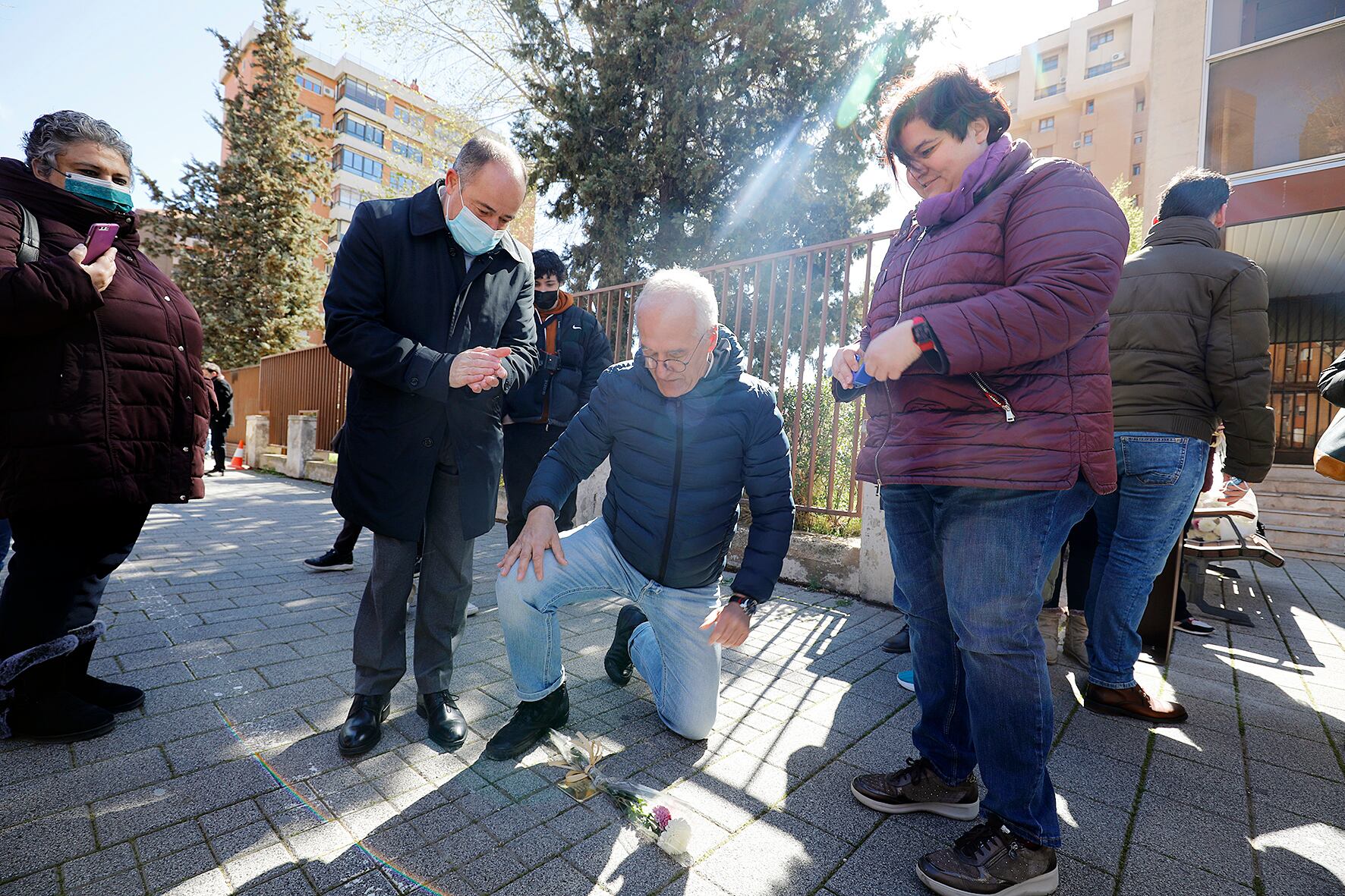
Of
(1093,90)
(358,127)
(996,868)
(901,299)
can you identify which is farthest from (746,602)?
(358,127)

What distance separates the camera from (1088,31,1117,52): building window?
36406mm

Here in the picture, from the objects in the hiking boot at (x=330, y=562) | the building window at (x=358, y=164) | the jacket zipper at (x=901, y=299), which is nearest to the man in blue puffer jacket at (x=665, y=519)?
the jacket zipper at (x=901, y=299)

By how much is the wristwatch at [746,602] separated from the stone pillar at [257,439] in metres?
14.3

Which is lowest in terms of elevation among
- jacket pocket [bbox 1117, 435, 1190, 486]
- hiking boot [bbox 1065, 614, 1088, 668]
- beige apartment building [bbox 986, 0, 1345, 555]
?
hiking boot [bbox 1065, 614, 1088, 668]

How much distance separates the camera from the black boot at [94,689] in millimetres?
2354

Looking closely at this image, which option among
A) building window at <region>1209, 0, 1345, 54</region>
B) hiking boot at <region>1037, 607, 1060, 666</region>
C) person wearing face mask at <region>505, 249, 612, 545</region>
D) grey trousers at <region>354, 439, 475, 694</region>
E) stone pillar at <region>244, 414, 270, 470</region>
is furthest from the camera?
stone pillar at <region>244, 414, 270, 470</region>

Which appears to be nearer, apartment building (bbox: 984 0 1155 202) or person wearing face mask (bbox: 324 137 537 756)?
person wearing face mask (bbox: 324 137 537 756)

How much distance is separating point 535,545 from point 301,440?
11.3 m

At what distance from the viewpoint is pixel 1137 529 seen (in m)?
2.69

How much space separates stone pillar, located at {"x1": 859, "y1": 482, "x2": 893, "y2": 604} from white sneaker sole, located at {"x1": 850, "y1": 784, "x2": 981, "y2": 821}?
237cm

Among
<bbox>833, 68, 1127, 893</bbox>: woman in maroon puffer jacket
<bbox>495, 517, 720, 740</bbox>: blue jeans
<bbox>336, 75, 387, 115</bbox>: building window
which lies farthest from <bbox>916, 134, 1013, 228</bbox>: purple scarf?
<bbox>336, 75, 387, 115</bbox>: building window

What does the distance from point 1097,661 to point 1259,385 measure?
129 cm

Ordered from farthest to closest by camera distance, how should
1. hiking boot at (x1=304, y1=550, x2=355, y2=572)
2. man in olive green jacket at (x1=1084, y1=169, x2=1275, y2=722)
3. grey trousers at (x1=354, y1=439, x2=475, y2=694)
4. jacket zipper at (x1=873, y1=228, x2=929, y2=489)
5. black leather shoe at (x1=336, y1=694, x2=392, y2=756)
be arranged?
hiking boot at (x1=304, y1=550, x2=355, y2=572) → man in olive green jacket at (x1=1084, y1=169, x2=1275, y2=722) → grey trousers at (x1=354, y1=439, x2=475, y2=694) → black leather shoe at (x1=336, y1=694, x2=392, y2=756) → jacket zipper at (x1=873, y1=228, x2=929, y2=489)

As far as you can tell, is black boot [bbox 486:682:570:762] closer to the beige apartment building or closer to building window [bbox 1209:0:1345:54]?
the beige apartment building
